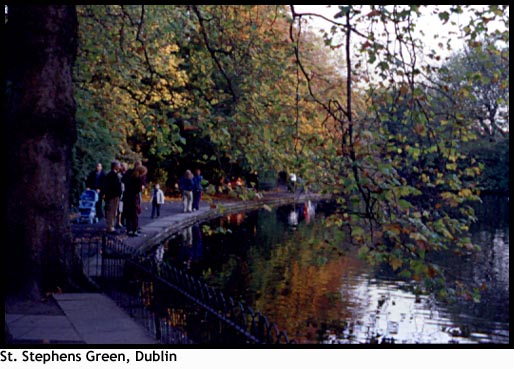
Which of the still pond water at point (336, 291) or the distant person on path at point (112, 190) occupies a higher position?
the distant person on path at point (112, 190)

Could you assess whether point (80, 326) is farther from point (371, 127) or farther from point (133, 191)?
point (133, 191)

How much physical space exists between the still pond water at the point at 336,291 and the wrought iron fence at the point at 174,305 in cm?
142

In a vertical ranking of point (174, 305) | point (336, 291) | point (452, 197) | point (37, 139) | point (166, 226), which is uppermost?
point (37, 139)

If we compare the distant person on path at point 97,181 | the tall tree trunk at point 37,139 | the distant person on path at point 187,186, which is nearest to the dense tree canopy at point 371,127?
the tall tree trunk at point 37,139

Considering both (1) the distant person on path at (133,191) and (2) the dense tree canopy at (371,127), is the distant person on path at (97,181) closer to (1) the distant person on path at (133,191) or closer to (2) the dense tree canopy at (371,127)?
(1) the distant person on path at (133,191)

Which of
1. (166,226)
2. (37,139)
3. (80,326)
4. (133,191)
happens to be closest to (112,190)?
(133,191)

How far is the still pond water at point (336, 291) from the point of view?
10984 millimetres

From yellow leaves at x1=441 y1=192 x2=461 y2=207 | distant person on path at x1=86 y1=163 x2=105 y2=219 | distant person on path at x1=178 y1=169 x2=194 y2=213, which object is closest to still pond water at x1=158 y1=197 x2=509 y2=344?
yellow leaves at x1=441 y1=192 x2=461 y2=207

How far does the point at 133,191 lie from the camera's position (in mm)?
19312

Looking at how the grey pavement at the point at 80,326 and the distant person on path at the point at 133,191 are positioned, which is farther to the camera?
the distant person on path at the point at 133,191

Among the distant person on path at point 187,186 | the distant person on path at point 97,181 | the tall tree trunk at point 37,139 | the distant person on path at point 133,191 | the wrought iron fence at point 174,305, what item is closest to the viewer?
the wrought iron fence at point 174,305

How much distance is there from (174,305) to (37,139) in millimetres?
3105

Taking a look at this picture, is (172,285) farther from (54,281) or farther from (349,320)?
(349,320)

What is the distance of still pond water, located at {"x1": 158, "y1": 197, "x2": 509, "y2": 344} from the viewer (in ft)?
36.0
